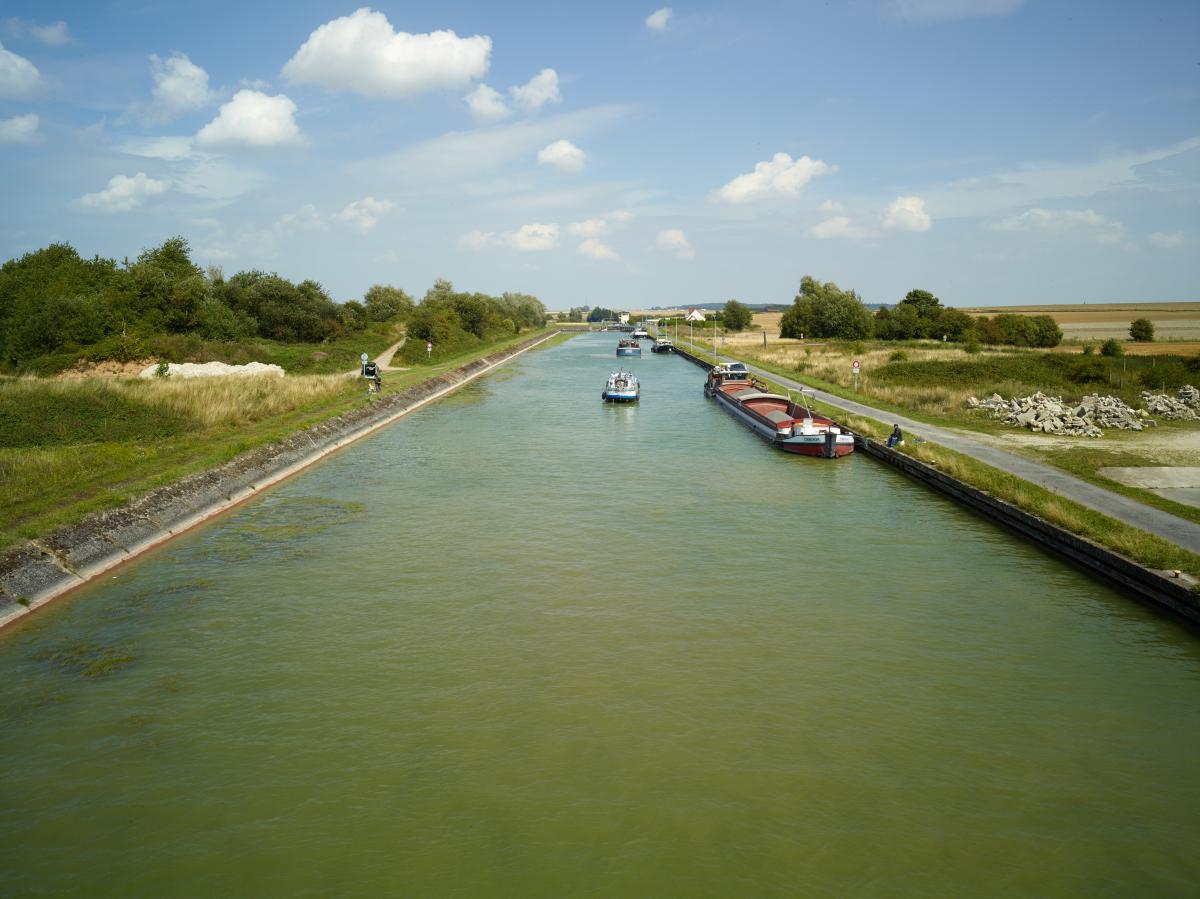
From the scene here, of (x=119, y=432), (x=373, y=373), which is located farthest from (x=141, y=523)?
(x=373, y=373)

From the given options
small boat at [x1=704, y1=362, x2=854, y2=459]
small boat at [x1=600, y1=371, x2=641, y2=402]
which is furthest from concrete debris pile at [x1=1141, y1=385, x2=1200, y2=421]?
small boat at [x1=600, y1=371, x2=641, y2=402]

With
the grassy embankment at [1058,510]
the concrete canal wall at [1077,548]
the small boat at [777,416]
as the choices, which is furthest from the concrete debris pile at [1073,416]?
the concrete canal wall at [1077,548]

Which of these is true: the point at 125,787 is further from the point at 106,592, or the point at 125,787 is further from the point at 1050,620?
the point at 1050,620

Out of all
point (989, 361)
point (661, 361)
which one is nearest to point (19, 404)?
point (989, 361)

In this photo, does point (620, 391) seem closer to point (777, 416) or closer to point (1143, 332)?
point (777, 416)

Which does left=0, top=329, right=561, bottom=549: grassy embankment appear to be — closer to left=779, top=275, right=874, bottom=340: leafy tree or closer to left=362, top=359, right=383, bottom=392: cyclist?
left=362, top=359, right=383, bottom=392: cyclist

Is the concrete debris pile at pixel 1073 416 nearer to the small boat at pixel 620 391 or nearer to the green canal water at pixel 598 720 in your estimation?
the green canal water at pixel 598 720
